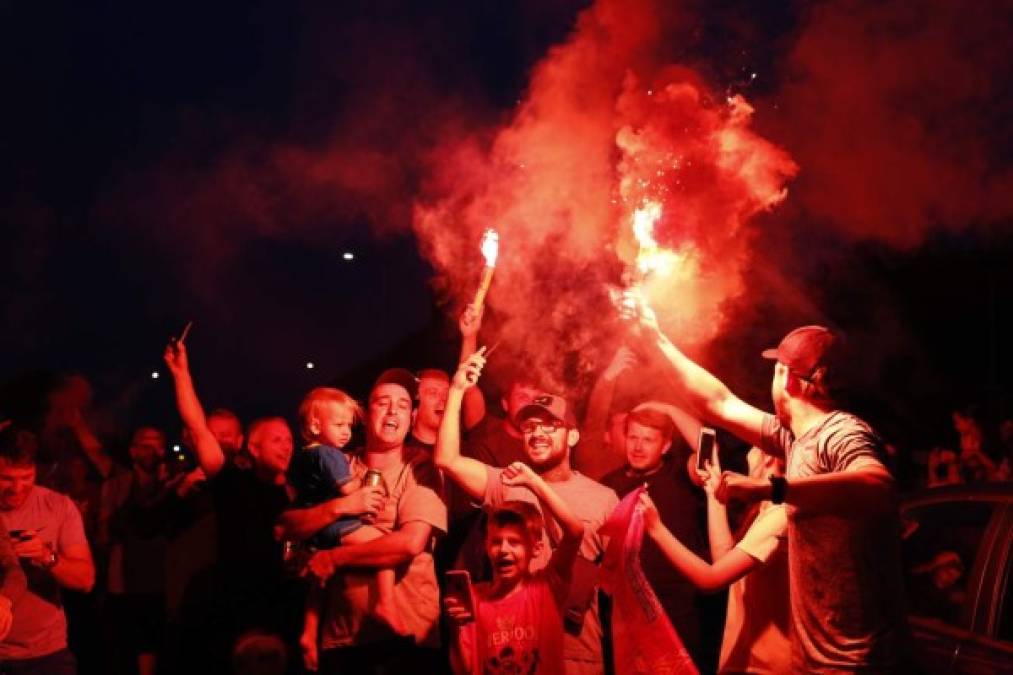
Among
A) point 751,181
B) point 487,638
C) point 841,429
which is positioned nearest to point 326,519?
point 487,638

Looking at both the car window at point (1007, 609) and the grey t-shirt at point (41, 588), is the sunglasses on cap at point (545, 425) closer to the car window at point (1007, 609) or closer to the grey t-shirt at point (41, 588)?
the car window at point (1007, 609)

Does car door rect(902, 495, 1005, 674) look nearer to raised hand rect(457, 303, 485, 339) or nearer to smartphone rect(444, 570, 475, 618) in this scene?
smartphone rect(444, 570, 475, 618)

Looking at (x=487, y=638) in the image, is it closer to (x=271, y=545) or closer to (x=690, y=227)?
(x=271, y=545)

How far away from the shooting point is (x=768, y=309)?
11.4 m

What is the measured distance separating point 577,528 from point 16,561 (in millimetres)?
3155

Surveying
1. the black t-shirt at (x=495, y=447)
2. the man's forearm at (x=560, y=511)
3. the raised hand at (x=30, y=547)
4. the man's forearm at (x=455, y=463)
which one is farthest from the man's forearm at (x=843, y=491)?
the raised hand at (x=30, y=547)

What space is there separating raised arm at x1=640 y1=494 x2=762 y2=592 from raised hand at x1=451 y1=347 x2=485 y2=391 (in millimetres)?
1335

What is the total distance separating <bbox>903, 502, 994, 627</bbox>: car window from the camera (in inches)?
186

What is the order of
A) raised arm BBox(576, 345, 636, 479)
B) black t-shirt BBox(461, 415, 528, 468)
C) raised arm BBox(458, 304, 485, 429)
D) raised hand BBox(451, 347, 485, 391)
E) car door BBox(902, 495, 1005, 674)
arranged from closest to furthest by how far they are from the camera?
car door BBox(902, 495, 1005, 674) < raised hand BBox(451, 347, 485, 391) < black t-shirt BBox(461, 415, 528, 468) < raised arm BBox(458, 304, 485, 429) < raised arm BBox(576, 345, 636, 479)

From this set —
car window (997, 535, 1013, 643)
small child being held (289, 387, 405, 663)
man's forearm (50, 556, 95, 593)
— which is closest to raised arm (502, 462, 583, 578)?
small child being held (289, 387, 405, 663)

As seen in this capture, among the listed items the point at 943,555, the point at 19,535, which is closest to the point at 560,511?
the point at 943,555

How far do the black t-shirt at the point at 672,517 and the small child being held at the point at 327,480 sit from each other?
1.48 meters

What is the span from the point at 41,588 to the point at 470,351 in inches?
117

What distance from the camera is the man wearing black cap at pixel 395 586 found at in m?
5.62
